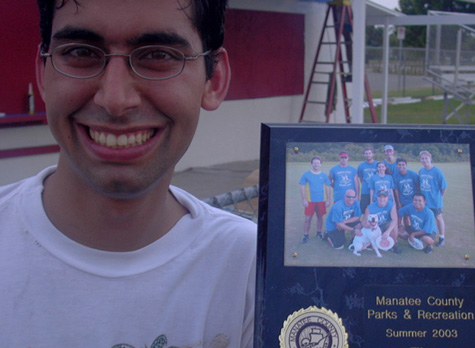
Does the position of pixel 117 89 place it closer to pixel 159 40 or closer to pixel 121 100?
pixel 121 100

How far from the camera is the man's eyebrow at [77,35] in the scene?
157 centimetres

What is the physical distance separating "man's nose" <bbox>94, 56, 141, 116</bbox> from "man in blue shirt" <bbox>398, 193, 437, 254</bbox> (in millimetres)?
748

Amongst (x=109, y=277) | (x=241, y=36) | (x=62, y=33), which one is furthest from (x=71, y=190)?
(x=241, y=36)

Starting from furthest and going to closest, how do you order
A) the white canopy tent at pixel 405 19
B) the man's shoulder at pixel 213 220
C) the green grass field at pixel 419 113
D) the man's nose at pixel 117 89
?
the green grass field at pixel 419 113 → the white canopy tent at pixel 405 19 → the man's shoulder at pixel 213 220 → the man's nose at pixel 117 89

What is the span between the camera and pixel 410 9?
46.9 m

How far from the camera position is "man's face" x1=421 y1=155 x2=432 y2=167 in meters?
1.66

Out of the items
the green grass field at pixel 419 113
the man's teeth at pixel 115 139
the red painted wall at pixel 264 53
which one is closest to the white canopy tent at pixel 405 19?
the red painted wall at pixel 264 53

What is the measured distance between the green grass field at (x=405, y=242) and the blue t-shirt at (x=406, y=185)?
2 cm

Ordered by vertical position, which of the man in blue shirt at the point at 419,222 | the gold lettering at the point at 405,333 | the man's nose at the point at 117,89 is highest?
the man's nose at the point at 117,89

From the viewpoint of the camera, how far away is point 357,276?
Result: 1.59m

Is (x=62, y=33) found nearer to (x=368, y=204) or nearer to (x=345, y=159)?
(x=345, y=159)

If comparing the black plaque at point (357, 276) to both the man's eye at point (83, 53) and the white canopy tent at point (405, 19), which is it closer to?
the man's eye at point (83, 53)

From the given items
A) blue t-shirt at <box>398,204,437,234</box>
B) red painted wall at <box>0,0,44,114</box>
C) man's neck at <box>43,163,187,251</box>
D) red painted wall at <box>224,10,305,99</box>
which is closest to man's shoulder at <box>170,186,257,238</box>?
man's neck at <box>43,163,187,251</box>

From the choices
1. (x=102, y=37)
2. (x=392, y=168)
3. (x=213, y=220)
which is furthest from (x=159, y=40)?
(x=392, y=168)
